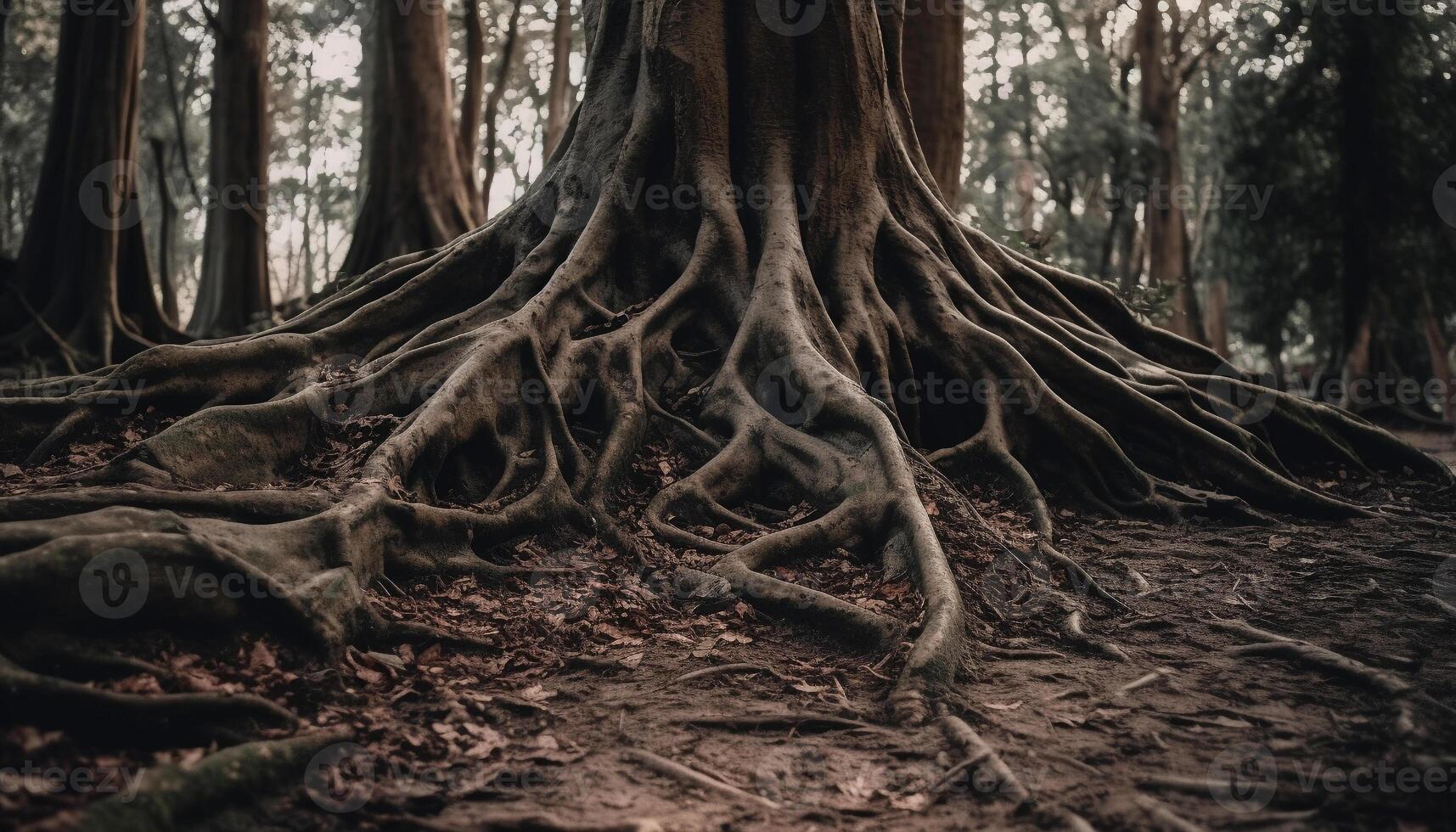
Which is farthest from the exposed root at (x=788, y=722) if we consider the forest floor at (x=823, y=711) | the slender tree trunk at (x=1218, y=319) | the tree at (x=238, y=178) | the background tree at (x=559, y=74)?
the slender tree trunk at (x=1218, y=319)

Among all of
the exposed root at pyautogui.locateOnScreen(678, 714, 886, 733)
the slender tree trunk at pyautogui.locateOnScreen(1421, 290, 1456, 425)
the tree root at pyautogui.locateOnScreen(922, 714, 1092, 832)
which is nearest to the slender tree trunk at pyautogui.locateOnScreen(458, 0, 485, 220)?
the slender tree trunk at pyautogui.locateOnScreen(1421, 290, 1456, 425)

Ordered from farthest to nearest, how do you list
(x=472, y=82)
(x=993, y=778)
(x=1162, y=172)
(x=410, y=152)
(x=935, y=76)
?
(x=1162, y=172)
(x=472, y=82)
(x=410, y=152)
(x=935, y=76)
(x=993, y=778)

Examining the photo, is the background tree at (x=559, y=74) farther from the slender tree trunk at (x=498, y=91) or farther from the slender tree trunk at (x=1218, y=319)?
the slender tree trunk at (x=1218, y=319)

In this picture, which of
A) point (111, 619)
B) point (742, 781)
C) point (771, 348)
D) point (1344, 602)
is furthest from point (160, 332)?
point (1344, 602)

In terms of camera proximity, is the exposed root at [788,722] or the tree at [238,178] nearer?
the exposed root at [788,722]

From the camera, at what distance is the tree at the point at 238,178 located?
13.3 meters

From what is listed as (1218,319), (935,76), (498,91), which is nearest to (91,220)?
(935,76)

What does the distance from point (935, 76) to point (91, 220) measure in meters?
8.51

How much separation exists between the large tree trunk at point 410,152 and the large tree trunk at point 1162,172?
12841 mm

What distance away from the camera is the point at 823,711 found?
10.4ft

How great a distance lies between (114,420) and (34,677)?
9.04 ft

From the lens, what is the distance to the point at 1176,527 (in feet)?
18.3

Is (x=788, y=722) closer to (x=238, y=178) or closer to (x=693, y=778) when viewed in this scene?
(x=693, y=778)

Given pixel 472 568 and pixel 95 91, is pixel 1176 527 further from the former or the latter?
pixel 95 91
